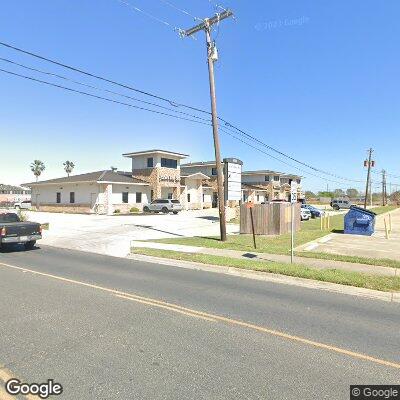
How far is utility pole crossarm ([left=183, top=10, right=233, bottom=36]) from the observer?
18.1 metres

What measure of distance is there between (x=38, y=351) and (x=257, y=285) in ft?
19.8

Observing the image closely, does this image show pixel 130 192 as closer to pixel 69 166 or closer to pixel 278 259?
pixel 278 259

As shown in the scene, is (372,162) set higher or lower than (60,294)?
higher

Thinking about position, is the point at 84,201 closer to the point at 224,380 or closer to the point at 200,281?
the point at 200,281

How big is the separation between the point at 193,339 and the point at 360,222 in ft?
61.7

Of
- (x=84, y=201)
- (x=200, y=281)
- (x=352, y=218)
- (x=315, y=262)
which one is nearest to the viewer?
(x=200, y=281)

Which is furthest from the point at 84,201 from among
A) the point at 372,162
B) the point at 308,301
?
the point at 372,162

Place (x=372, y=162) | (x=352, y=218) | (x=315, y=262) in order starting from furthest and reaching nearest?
(x=372, y=162) → (x=352, y=218) → (x=315, y=262)

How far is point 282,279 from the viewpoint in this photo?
10.6m

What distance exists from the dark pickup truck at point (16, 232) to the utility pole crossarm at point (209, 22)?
12461 millimetres

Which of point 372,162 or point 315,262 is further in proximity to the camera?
point 372,162

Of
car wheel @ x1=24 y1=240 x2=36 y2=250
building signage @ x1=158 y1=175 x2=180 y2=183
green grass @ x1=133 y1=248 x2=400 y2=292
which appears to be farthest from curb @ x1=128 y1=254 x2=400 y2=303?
building signage @ x1=158 y1=175 x2=180 y2=183

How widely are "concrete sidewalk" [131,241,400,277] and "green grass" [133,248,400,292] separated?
0.71 m

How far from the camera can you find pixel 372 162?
66.4 meters
